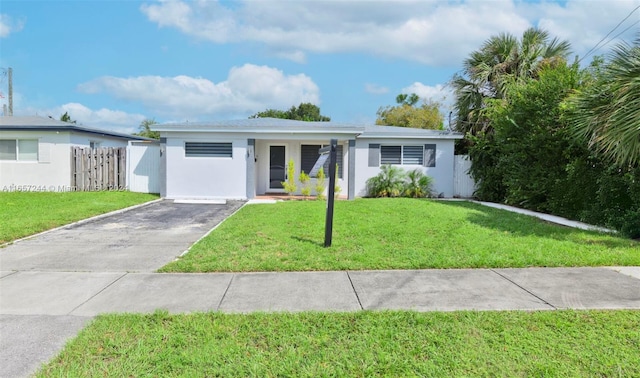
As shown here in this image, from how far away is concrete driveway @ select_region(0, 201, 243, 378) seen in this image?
142 inches

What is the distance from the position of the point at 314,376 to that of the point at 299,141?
46.9ft

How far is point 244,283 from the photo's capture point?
5230 millimetres

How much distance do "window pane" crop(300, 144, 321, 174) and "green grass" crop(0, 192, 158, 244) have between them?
6123 millimetres

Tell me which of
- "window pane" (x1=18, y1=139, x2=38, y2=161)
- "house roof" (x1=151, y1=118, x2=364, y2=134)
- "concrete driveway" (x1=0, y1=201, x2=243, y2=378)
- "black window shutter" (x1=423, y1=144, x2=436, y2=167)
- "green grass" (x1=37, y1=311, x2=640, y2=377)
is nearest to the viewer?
"green grass" (x1=37, y1=311, x2=640, y2=377)

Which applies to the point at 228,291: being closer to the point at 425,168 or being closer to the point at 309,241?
the point at 309,241

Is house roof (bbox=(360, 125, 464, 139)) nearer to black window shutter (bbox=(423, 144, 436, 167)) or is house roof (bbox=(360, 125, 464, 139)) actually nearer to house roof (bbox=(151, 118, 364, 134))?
black window shutter (bbox=(423, 144, 436, 167))

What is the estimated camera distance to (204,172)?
51.1 ft

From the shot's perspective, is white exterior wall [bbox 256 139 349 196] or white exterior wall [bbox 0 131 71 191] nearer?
white exterior wall [bbox 256 139 349 196]

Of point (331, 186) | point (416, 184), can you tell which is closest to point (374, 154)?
point (416, 184)

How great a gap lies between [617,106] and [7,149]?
855 inches

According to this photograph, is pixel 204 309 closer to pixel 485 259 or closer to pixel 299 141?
pixel 485 259

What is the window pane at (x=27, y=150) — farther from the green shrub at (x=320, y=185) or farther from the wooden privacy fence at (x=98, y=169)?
the green shrub at (x=320, y=185)

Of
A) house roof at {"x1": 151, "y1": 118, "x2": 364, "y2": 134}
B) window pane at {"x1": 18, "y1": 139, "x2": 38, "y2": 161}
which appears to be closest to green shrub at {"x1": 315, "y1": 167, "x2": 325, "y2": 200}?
house roof at {"x1": 151, "y1": 118, "x2": 364, "y2": 134}

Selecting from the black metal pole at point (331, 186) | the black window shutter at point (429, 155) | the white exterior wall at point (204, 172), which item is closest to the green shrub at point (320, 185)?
the white exterior wall at point (204, 172)
